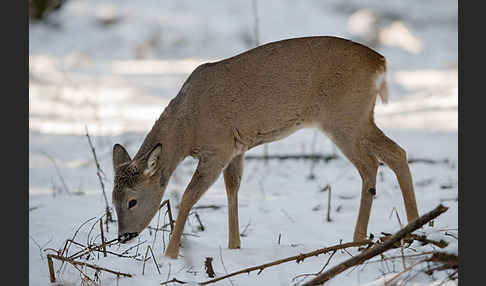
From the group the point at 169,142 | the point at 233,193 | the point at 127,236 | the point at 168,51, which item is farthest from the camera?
the point at 168,51

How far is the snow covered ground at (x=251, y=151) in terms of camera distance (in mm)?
5219

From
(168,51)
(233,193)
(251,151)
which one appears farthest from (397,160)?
(168,51)

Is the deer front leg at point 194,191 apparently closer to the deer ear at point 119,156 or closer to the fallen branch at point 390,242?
the deer ear at point 119,156

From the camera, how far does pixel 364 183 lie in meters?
5.75

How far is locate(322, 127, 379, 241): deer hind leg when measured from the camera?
5613mm

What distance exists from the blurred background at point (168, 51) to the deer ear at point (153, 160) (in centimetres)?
444

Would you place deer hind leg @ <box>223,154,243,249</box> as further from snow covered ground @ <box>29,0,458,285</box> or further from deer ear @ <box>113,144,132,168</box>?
deer ear @ <box>113,144,132,168</box>

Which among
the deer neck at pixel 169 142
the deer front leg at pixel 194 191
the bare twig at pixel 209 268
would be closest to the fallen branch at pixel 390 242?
the bare twig at pixel 209 268

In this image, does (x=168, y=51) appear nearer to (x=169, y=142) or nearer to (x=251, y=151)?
(x=251, y=151)

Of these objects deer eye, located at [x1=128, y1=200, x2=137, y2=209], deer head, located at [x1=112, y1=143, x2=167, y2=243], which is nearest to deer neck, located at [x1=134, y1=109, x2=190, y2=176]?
deer head, located at [x1=112, y1=143, x2=167, y2=243]

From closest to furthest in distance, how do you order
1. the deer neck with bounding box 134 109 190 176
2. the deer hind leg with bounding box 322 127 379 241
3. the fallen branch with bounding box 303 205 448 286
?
the fallen branch with bounding box 303 205 448 286, the deer neck with bounding box 134 109 190 176, the deer hind leg with bounding box 322 127 379 241

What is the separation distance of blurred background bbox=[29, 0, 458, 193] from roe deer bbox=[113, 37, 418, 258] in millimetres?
3988

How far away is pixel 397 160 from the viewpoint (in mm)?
5734

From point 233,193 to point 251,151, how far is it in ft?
12.7
